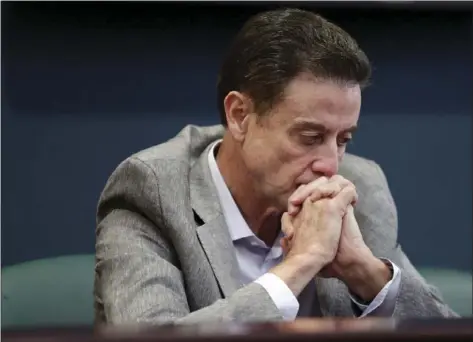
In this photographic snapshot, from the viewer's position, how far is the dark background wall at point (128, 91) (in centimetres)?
194

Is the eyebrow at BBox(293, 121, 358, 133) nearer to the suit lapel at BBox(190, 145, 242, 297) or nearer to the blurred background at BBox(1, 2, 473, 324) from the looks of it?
the suit lapel at BBox(190, 145, 242, 297)

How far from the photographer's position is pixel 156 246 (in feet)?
4.36

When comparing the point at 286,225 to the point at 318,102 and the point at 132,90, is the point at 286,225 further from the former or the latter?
the point at 132,90

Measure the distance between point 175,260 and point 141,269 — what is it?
9 cm

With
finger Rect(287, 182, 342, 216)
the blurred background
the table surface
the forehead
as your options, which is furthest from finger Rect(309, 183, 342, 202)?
the table surface

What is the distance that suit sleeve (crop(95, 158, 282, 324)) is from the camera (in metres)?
1.18

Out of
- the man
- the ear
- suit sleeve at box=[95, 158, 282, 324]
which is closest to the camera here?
suit sleeve at box=[95, 158, 282, 324]

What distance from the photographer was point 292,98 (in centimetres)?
136

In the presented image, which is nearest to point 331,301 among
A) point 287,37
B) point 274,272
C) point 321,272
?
point 321,272

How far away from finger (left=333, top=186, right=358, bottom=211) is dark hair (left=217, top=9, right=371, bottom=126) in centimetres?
18

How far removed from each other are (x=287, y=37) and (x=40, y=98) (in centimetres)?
79

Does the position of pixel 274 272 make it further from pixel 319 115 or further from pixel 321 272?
pixel 319 115

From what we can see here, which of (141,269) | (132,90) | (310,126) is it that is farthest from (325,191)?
(132,90)

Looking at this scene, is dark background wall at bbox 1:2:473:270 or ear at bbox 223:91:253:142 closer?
ear at bbox 223:91:253:142
